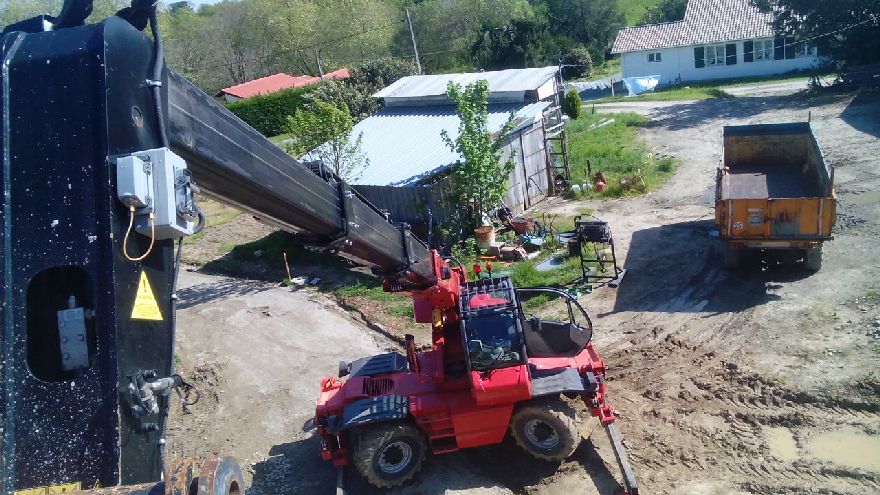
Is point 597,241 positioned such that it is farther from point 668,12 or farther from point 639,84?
point 668,12

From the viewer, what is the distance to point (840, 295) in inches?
494

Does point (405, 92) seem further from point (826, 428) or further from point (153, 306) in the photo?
point (153, 306)

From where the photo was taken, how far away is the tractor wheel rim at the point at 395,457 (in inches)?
353

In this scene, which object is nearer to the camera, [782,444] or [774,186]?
[782,444]

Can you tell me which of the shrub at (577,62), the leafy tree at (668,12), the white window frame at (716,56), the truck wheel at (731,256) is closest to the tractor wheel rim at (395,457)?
the truck wheel at (731,256)

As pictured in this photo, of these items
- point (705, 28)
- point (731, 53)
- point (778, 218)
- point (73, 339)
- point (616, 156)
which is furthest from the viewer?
point (705, 28)

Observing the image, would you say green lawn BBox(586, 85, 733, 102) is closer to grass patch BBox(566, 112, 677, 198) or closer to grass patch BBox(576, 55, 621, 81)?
grass patch BBox(566, 112, 677, 198)

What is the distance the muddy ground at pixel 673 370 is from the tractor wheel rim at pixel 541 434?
38 centimetres

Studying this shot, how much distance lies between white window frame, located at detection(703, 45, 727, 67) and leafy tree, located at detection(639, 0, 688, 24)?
13534mm

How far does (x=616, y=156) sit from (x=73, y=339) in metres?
23.3

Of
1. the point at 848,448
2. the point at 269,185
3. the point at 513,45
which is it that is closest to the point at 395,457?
the point at 848,448

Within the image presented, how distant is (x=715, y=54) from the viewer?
41.4 meters

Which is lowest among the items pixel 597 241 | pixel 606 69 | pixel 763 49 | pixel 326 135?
pixel 606 69

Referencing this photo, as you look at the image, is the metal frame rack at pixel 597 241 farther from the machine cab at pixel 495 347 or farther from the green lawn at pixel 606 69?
the green lawn at pixel 606 69
